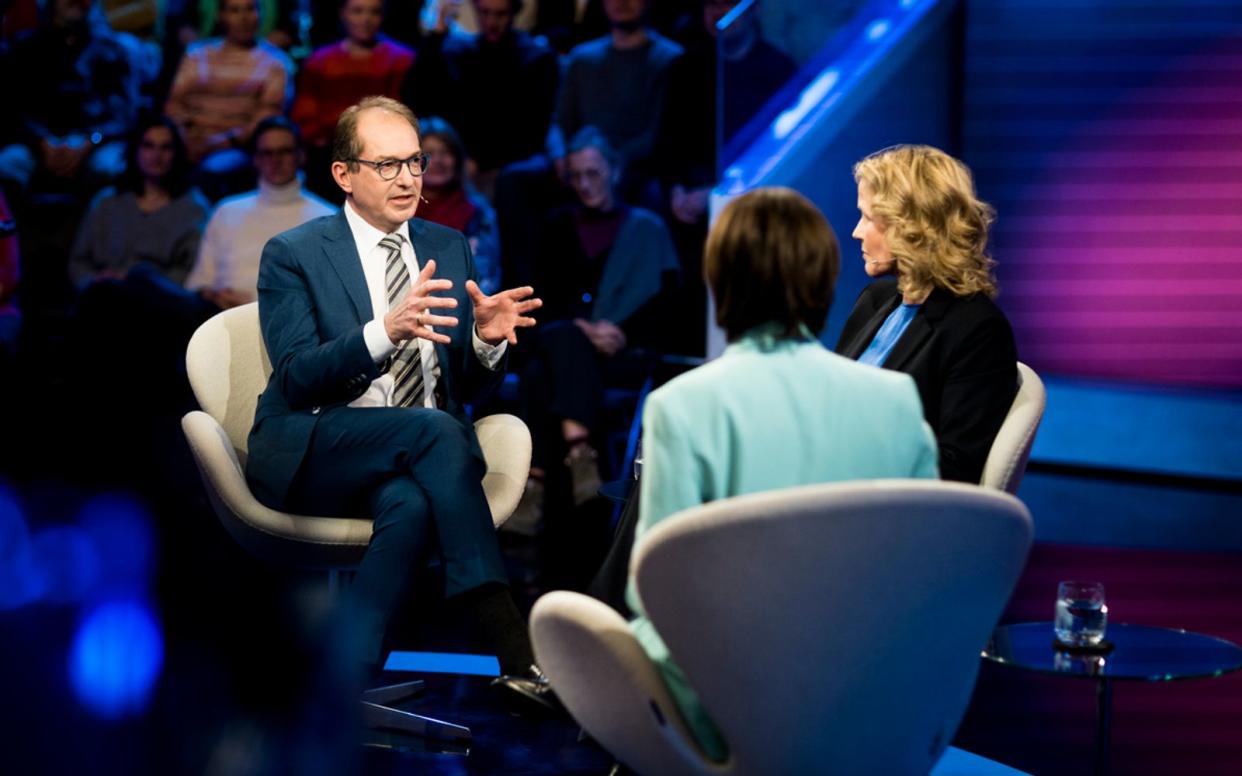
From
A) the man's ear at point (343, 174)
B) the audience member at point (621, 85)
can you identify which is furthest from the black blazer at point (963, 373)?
the audience member at point (621, 85)

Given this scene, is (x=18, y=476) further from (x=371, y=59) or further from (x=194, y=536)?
(x=371, y=59)

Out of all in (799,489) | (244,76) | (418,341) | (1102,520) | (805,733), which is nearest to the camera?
(799,489)

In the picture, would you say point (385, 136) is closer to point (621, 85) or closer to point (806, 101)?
point (806, 101)

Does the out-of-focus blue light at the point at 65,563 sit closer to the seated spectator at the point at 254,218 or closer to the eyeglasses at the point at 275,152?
the seated spectator at the point at 254,218

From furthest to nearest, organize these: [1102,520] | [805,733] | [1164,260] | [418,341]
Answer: [1164,260], [1102,520], [418,341], [805,733]

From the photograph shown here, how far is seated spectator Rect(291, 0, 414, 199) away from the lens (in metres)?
6.53

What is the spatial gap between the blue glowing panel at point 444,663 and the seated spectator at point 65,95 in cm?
389

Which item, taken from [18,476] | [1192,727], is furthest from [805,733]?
[18,476]

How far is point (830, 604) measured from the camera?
1.88 meters

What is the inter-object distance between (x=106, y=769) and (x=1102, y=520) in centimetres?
390

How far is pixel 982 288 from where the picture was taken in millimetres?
2893

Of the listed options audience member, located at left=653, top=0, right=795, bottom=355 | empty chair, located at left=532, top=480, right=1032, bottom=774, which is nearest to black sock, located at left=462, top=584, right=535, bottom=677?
empty chair, located at left=532, top=480, right=1032, bottom=774

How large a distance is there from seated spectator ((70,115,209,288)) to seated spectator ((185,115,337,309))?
0.16m

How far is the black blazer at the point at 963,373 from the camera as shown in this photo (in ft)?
9.16
